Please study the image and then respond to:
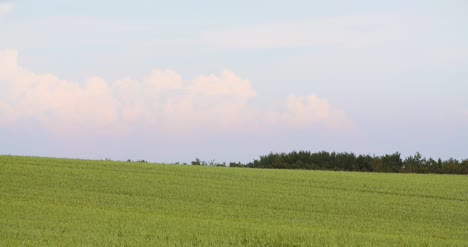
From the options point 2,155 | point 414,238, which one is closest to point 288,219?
point 414,238

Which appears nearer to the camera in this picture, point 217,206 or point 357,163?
point 217,206

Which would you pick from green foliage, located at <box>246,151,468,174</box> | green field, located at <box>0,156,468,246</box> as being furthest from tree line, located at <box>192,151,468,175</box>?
green field, located at <box>0,156,468,246</box>

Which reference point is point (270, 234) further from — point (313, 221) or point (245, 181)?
point (245, 181)

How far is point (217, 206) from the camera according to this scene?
854 inches

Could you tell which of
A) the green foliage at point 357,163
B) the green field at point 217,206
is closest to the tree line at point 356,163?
the green foliage at point 357,163

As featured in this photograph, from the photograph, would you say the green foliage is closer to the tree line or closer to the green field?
the tree line

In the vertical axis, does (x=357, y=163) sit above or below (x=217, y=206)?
above

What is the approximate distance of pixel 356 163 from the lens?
42594mm

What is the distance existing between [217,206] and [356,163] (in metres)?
22.0

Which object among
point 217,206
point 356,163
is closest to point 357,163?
point 356,163

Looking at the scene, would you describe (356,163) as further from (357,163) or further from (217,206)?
(217,206)

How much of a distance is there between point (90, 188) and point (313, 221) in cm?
778

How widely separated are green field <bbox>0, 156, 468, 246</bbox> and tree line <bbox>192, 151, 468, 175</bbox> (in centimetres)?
917

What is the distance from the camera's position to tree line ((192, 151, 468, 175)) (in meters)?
40.2
